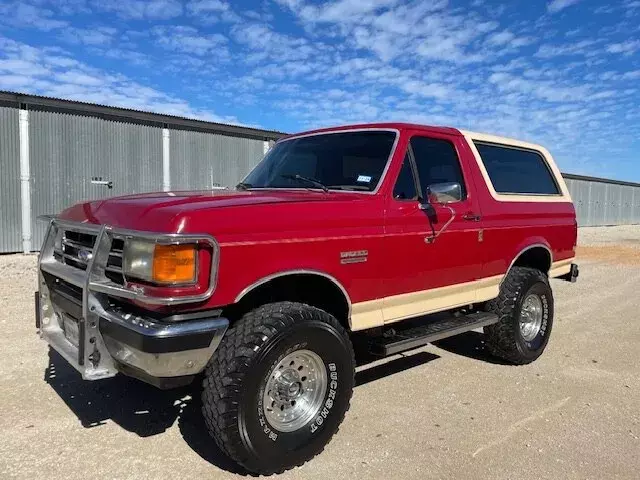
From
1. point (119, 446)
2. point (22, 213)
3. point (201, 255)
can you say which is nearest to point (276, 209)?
point (201, 255)

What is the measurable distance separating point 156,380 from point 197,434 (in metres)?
0.92

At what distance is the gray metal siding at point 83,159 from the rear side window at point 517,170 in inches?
439

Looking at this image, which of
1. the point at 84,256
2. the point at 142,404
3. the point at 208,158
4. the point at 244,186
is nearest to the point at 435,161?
the point at 244,186

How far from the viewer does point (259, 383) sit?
309 centimetres

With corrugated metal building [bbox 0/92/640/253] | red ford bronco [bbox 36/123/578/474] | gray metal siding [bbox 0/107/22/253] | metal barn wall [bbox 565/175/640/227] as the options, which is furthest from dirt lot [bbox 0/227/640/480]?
metal barn wall [bbox 565/175/640/227]

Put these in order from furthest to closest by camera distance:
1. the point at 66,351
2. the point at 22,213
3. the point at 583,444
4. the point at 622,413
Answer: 1. the point at 22,213
2. the point at 622,413
3. the point at 583,444
4. the point at 66,351

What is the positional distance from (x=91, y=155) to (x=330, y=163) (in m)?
11.6

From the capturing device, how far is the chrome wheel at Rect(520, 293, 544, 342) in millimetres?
5590

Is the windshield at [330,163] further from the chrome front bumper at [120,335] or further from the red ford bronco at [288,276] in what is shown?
the chrome front bumper at [120,335]

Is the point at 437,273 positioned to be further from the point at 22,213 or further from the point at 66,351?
the point at 22,213

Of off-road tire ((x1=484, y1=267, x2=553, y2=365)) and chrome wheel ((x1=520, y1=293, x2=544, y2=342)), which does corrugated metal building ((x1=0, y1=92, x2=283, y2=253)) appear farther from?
chrome wheel ((x1=520, y1=293, x2=544, y2=342))

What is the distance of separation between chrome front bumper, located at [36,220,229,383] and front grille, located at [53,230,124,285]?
5 cm

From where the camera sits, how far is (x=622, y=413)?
4219 millimetres

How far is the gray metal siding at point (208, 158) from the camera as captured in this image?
16.1 meters
